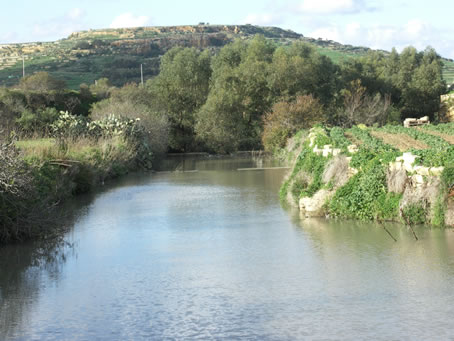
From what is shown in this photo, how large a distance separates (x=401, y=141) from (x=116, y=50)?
3301 inches

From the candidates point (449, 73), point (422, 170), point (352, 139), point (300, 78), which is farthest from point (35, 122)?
point (449, 73)

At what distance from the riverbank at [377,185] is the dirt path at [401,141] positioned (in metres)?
6.82

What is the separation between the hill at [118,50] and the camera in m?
Result: 90.9

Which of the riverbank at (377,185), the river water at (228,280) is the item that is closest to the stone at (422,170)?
the riverbank at (377,185)

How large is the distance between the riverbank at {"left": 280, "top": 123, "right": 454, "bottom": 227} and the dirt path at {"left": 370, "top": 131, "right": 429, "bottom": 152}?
682 cm

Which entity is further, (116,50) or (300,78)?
(116,50)

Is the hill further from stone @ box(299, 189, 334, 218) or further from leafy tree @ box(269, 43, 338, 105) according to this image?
stone @ box(299, 189, 334, 218)

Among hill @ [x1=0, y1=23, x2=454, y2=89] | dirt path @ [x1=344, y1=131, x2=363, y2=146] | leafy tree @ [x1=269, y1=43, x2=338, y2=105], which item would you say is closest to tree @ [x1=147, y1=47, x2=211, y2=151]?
leafy tree @ [x1=269, y1=43, x2=338, y2=105]

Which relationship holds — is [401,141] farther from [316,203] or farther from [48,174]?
[48,174]

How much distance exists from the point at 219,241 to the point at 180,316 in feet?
21.3

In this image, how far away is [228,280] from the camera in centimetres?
1389

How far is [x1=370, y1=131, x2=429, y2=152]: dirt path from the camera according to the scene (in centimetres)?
3009

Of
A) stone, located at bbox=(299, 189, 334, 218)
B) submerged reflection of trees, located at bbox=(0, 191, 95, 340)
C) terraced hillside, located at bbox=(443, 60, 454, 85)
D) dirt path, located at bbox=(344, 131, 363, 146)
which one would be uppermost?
terraced hillside, located at bbox=(443, 60, 454, 85)

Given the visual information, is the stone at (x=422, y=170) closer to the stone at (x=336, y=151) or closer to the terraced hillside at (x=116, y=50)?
the stone at (x=336, y=151)
